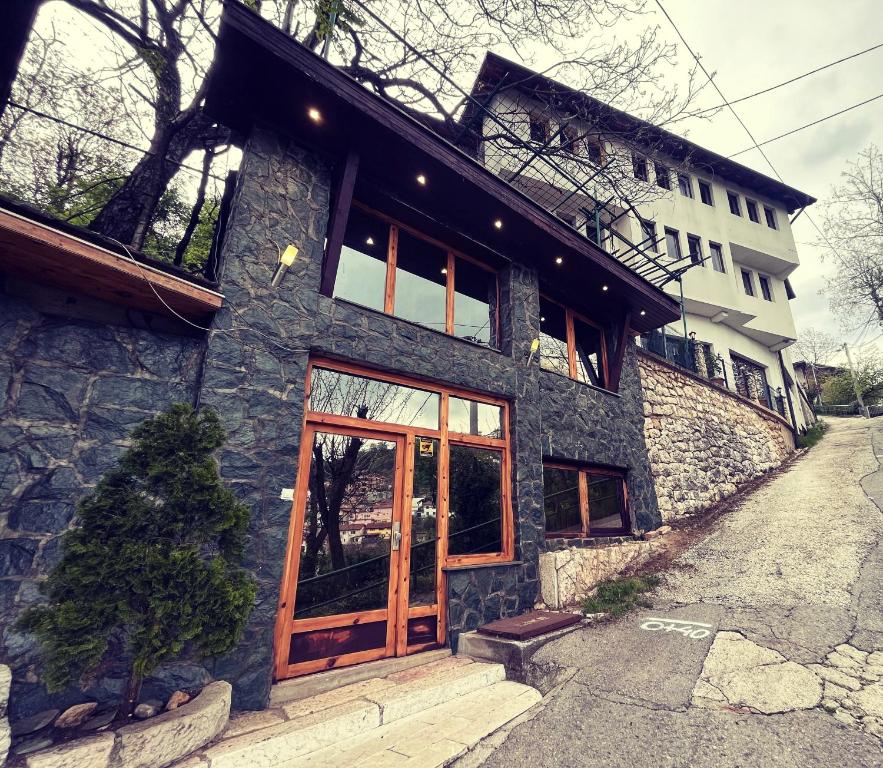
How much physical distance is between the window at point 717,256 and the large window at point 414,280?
14.7 meters

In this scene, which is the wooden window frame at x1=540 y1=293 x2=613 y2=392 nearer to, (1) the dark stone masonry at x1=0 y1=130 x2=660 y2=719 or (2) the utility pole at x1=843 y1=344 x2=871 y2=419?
(1) the dark stone masonry at x1=0 y1=130 x2=660 y2=719

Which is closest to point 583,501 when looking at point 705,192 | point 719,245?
point 719,245

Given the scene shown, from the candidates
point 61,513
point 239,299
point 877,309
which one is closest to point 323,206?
point 239,299

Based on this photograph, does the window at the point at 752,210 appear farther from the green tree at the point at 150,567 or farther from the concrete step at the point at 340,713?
the green tree at the point at 150,567

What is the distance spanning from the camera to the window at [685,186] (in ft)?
55.9

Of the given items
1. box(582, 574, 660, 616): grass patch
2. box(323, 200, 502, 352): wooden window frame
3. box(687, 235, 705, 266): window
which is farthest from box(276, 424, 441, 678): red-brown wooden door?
box(687, 235, 705, 266): window

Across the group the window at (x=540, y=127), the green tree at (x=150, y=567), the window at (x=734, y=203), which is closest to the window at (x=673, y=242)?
the window at (x=734, y=203)

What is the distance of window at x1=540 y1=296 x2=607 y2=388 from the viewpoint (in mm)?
7711

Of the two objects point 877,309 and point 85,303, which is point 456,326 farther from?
point 877,309

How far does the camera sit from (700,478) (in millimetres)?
9922

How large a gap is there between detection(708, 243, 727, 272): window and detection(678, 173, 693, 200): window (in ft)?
7.83

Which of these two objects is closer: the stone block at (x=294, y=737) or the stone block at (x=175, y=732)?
the stone block at (x=175, y=732)

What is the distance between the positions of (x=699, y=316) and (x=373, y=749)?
704 inches

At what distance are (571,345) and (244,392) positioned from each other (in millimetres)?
6449
